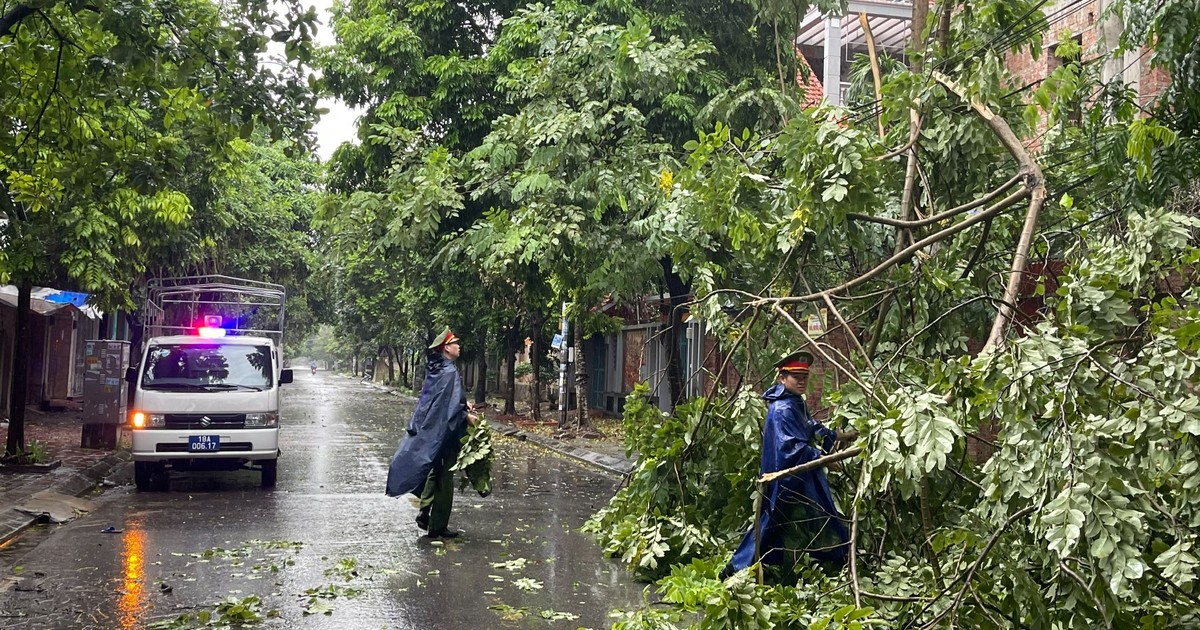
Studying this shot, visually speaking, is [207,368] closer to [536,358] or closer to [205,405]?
[205,405]

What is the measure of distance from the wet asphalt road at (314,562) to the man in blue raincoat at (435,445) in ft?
1.20

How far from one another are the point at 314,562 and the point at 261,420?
525 centimetres

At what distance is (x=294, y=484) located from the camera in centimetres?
1495

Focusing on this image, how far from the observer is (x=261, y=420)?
14.0 meters

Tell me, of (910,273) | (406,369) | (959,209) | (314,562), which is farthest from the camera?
(406,369)

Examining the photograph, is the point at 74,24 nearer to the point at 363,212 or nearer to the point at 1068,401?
the point at 363,212

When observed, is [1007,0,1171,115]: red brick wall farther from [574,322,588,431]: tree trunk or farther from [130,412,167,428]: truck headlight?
[130,412,167,428]: truck headlight

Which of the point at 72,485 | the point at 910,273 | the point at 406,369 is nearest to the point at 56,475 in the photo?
the point at 72,485

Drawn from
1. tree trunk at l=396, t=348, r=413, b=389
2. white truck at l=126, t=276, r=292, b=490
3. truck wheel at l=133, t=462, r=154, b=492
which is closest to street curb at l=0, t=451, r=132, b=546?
truck wheel at l=133, t=462, r=154, b=492

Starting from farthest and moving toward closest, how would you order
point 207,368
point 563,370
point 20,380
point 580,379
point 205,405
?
point 580,379, point 563,370, point 20,380, point 207,368, point 205,405

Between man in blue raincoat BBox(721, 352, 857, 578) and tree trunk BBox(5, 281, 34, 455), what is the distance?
1249cm

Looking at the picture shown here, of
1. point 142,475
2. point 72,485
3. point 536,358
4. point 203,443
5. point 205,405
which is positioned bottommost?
point 72,485

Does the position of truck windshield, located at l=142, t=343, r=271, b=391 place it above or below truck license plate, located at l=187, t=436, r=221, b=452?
above

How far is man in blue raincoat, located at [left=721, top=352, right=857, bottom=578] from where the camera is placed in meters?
6.93
